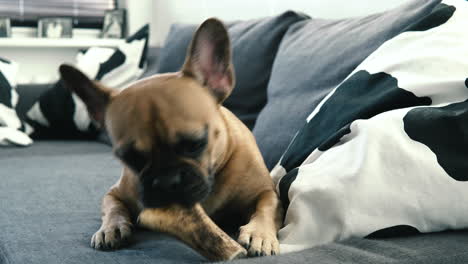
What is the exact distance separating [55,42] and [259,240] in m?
3.06

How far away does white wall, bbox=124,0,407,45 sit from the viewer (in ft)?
6.86

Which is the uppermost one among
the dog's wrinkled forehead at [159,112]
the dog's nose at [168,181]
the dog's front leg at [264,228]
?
the dog's wrinkled forehead at [159,112]

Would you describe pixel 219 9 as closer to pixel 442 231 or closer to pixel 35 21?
pixel 35 21

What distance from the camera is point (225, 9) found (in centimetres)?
306

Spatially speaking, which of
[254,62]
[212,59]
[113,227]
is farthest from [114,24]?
[113,227]

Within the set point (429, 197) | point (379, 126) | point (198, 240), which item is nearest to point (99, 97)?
point (198, 240)

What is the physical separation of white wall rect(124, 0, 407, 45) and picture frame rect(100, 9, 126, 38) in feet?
0.21

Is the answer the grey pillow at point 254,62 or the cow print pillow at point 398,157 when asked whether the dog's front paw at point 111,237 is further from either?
the grey pillow at point 254,62

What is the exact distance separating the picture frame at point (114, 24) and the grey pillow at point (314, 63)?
7.60ft

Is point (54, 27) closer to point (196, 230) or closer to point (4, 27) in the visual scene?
point (4, 27)

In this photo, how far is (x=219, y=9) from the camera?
3119mm

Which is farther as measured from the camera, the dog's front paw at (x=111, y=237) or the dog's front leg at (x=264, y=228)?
the dog's front paw at (x=111, y=237)

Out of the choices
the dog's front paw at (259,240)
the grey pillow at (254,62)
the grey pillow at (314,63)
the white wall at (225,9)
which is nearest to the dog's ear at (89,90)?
the dog's front paw at (259,240)

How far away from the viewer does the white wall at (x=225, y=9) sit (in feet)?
6.86
